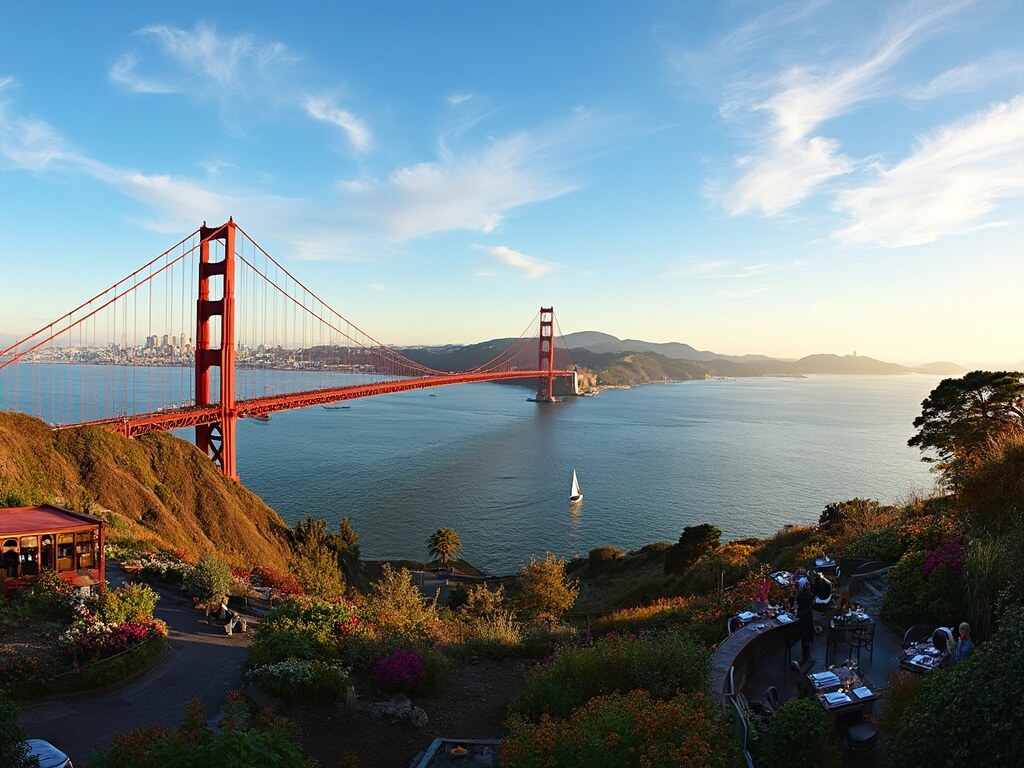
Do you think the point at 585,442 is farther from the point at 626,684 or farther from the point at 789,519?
the point at 626,684

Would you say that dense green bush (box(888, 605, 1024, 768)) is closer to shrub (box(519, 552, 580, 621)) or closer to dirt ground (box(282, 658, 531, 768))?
A: dirt ground (box(282, 658, 531, 768))

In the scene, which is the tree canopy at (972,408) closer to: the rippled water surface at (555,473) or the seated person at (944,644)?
the rippled water surface at (555,473)

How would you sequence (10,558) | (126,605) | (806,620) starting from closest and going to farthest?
(806,620), (126,605), (10,558)

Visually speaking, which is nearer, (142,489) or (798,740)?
(798,740)

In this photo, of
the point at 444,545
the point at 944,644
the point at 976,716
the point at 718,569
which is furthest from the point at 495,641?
the point at 444,545

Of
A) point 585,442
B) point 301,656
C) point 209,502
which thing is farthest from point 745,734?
point 585,442

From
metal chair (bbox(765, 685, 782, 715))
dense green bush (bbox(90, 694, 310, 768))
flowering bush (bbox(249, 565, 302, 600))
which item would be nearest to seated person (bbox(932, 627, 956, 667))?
metal chair (bbox(765, 685, 782, 715))

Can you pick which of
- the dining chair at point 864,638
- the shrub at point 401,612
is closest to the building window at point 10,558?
the shrub at point 401,612

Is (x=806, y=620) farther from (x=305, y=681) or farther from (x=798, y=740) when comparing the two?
(x=305, y=681)
